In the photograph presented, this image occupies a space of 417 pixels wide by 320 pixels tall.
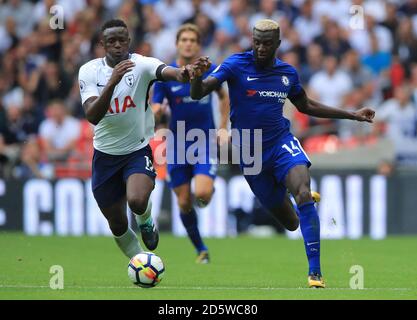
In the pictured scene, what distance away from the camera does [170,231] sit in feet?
67.5

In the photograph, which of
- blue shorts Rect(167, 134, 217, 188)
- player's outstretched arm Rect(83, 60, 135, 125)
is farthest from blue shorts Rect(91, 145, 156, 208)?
blue shorts Rect(167, 134, 217, 188)

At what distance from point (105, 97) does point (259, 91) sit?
181 cm

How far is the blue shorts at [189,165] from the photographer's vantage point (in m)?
14.4

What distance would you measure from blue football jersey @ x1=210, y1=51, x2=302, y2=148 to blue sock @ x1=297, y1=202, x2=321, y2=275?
0.92 metres

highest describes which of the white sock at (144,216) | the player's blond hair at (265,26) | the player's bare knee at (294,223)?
the player's blond hair at (265,26)

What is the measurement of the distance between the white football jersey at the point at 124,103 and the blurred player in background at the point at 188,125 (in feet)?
9.33

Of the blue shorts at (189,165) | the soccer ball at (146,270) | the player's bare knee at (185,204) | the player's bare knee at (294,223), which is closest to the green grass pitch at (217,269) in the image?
the soccer ball at (146,270)

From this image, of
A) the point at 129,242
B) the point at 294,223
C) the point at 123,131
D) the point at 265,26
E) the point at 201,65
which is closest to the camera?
the point at 201,65

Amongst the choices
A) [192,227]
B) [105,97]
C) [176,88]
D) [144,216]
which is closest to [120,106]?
[105,97]

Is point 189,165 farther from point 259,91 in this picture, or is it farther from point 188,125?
point 259,91

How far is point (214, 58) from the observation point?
72.5 ft

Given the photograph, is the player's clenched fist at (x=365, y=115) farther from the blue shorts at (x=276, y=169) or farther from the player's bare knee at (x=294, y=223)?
the player's bare knee at (x=294, y=223)

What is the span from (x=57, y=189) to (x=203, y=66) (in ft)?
34.6
